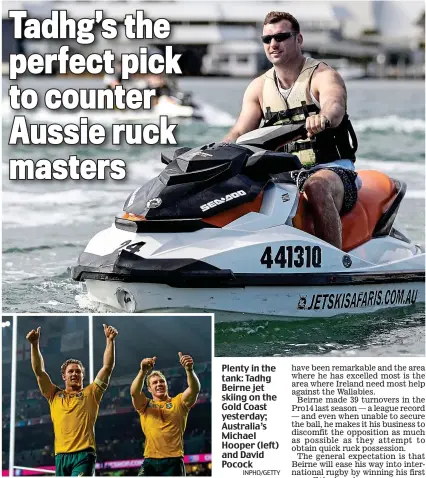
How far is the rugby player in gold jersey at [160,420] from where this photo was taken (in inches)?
211

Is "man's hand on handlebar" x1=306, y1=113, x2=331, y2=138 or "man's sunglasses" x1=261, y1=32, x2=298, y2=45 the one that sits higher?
"man's sunglasses" x1=261, y1=32, x2=298, y2=45

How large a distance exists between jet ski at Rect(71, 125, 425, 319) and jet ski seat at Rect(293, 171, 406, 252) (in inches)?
0.8

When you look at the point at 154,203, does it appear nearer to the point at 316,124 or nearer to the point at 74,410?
the point at 316,124

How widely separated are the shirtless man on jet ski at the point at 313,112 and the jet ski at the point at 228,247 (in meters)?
0.14

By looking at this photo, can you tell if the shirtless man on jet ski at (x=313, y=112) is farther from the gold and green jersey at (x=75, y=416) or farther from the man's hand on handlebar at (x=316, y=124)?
the gold and green jersey at (x=75, y=416)

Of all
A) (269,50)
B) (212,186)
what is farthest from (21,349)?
(269,50)

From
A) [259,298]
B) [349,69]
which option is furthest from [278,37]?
[349,69]

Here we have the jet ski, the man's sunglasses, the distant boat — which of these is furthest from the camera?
the distant boat

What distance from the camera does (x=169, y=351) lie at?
561cm

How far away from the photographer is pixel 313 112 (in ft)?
22.3

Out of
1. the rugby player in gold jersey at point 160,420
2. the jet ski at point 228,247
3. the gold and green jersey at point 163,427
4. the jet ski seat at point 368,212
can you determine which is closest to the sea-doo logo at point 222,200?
the jet ski at point 228,247

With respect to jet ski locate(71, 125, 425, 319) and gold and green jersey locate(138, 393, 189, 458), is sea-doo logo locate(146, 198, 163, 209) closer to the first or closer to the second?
jet ski locate(71, 125, 425, 319)

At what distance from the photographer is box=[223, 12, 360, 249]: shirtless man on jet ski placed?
6.52 metres

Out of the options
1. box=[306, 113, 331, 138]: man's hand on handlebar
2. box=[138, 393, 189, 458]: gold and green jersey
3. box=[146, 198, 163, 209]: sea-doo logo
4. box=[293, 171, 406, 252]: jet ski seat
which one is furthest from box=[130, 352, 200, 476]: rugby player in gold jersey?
box=[306, 113, 331, 138]: man's hand on handlebar
